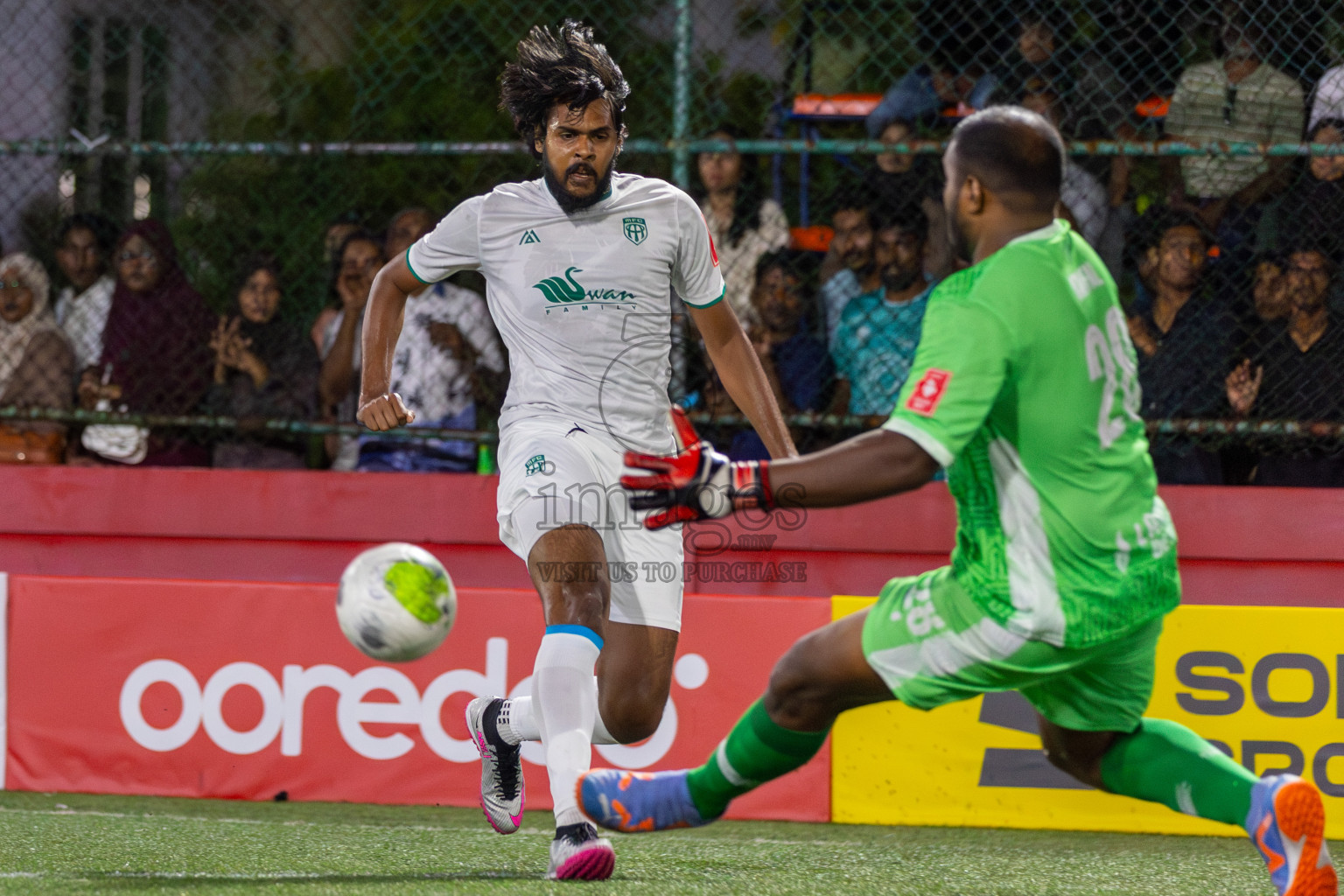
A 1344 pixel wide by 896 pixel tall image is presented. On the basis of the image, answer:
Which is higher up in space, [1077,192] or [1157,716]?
[1077,192]

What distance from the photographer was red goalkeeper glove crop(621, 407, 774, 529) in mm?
2719

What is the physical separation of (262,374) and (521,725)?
2.87 m

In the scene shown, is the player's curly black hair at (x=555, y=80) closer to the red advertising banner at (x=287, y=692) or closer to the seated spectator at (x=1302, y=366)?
the red advertising banner at (x=287, y=692)

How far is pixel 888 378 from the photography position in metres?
5.98

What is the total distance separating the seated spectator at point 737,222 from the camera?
6.26 metres

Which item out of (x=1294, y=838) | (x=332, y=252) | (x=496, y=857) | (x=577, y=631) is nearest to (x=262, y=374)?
(x=332, y=252)

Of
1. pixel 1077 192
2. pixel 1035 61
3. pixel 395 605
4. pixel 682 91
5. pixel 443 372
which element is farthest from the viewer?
pixel 443 372

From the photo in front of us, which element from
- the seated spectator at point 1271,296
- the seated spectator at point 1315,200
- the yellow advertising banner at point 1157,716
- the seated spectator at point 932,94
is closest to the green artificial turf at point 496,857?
the yellow advertising banner at point 1157,716

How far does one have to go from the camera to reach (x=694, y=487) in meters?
2.72

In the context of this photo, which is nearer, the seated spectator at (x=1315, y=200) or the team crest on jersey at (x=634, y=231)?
the team crest on jersey at (x=634, y=231)

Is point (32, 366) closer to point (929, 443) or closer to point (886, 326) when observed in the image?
point (886, 326)

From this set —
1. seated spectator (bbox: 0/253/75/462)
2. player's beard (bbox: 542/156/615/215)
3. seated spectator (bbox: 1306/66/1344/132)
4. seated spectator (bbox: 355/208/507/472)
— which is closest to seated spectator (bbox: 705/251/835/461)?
seated spectator (bbox: 355/208/507/472)

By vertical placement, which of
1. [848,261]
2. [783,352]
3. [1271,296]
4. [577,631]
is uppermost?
[848,261]

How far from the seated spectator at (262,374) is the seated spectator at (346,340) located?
86 millimetres
